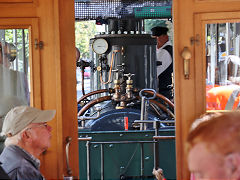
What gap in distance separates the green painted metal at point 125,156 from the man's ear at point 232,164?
157 inches

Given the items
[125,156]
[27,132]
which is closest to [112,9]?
[125,156]

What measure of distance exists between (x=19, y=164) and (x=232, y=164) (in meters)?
1.50

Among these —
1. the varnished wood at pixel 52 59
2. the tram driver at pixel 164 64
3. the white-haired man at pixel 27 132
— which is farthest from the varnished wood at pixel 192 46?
the tram driver at pixel 164 64

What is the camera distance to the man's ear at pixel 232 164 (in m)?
1.17

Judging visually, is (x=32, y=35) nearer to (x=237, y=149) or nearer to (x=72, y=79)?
(x=72, y=79)

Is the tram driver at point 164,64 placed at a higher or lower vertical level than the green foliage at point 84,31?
lower

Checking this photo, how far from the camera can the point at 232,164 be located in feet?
3.87

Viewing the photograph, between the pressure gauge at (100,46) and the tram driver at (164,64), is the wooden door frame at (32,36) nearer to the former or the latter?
the pressure gauge at (100,46)

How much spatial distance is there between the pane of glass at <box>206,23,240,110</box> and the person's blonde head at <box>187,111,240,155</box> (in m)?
1.50

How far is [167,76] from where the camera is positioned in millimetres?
8734

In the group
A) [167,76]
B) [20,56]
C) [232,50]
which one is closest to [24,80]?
[20,56]

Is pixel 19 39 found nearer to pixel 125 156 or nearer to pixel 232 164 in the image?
pixel 232 164

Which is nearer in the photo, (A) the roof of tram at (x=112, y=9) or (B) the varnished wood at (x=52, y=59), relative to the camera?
(B) the varnished wood at (x=52, y=59)

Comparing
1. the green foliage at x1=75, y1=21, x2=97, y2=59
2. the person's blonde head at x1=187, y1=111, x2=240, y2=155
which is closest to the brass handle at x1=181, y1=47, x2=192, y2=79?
the person's blonde head at x1=187, y1=111, x2=240, y2=155
